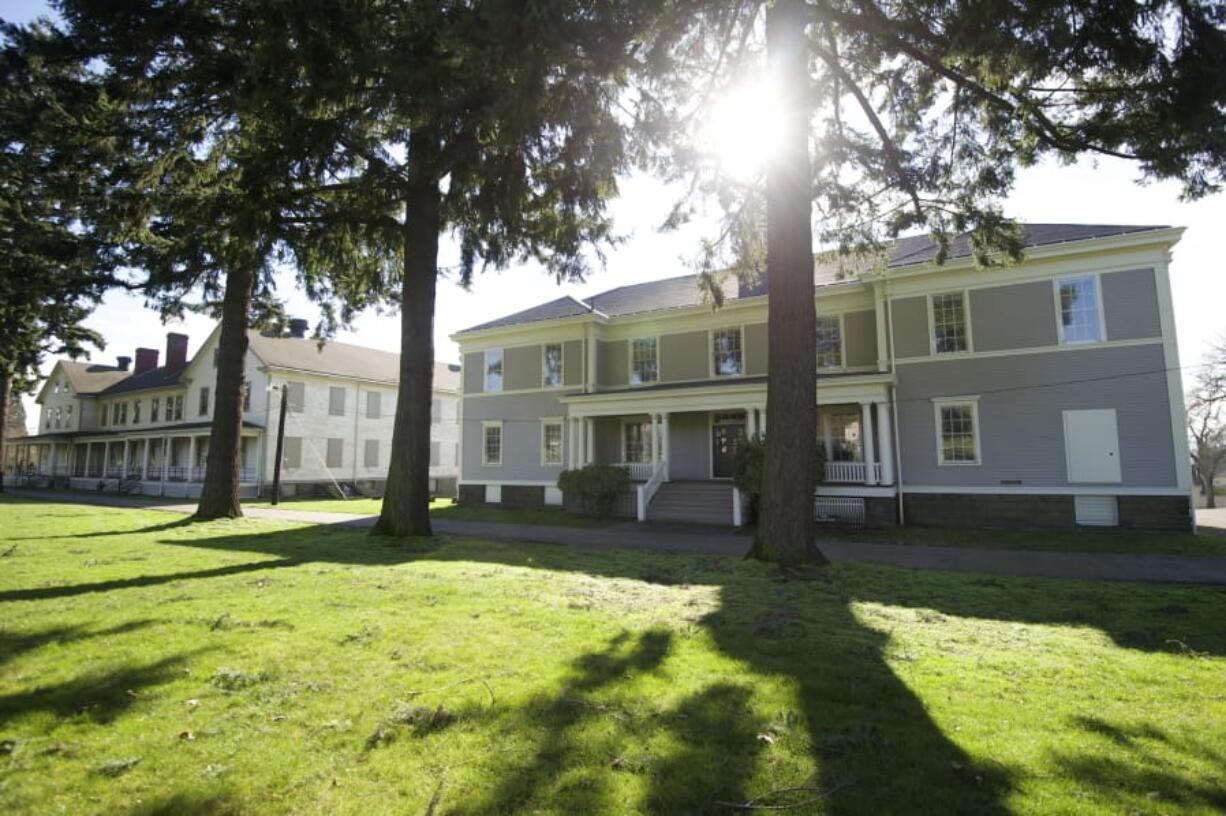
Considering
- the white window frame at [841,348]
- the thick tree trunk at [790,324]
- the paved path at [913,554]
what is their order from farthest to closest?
the white window frame at [841,348] → the paved path at [913,554] → the thick tree trunk at [790,324]

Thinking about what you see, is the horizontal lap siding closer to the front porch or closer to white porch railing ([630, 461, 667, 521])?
white porch railing ([630, 461, 667, 521])

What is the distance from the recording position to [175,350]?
4122cm

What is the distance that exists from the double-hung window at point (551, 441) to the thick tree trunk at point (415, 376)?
10650mm

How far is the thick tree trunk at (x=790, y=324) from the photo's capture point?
960cm

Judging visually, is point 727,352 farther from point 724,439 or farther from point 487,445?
point 487,445

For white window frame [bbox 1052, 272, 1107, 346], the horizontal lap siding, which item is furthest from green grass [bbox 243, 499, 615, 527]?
white window frame [bbox 1052, 272, 1107, 346]

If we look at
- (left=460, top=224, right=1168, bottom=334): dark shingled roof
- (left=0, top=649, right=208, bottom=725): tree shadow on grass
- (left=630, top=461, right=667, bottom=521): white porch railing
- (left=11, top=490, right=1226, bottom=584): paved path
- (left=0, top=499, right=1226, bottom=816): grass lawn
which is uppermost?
(left=460, top=224, right=1168, bottom=334): dark shingled roof

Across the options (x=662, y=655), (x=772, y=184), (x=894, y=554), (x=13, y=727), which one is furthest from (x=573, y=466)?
(x=13, y=727)

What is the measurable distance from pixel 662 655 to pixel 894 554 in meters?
9.58

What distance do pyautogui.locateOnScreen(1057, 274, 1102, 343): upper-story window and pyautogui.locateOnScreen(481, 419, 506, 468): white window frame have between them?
1888cm

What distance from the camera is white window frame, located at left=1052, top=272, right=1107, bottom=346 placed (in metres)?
16.3

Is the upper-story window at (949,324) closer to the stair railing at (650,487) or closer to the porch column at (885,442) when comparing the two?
the porch column at (885,442)

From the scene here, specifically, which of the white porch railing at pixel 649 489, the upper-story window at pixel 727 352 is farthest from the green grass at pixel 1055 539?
the upper-story window at pixel 727 352

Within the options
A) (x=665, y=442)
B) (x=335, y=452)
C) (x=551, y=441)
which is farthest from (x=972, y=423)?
(x=335, y=452)
